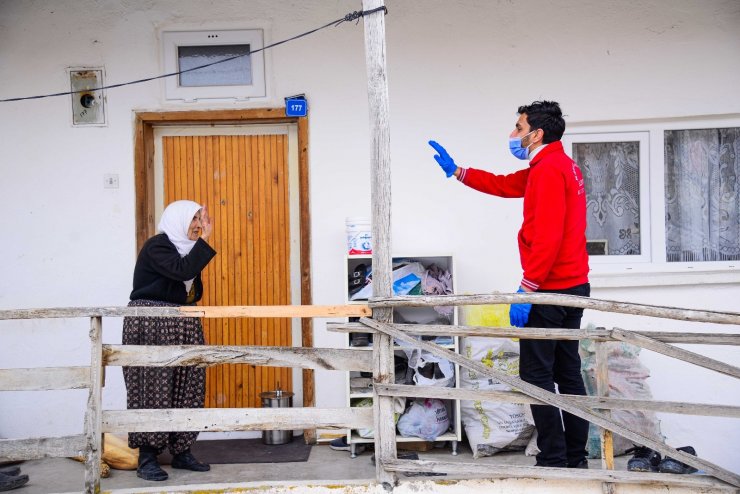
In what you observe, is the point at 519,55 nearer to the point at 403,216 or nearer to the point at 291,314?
the point at 403,216

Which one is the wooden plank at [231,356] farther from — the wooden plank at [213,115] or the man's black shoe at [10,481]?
the wooden plank at [213,115]

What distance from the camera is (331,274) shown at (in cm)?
596

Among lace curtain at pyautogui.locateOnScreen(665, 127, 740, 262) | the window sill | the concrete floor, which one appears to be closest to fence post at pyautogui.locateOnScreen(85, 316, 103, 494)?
the concrete floor

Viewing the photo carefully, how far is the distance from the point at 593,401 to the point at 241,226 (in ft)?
10.1

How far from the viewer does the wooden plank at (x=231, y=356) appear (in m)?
4.38

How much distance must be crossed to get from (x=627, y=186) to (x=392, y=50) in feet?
6.86

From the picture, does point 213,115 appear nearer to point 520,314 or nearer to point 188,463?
point 188,463

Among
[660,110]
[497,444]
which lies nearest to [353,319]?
[497,444]

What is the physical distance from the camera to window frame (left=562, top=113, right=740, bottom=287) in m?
6.02

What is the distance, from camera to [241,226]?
612 centimetres

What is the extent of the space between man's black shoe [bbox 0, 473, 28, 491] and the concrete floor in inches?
2.0

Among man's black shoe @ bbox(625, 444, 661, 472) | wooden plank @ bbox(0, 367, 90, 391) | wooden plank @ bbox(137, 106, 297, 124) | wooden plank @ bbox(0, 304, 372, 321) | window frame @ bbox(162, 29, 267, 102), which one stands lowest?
man's black shoe @ bbox(625, 444, 661, 472)

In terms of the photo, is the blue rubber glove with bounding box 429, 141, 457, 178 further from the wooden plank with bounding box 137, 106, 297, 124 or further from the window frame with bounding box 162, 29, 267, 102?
the window frame with bounding box 162, 29, 267, 102

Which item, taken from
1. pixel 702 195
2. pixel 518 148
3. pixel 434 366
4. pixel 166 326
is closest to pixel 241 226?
pixel 166 326
